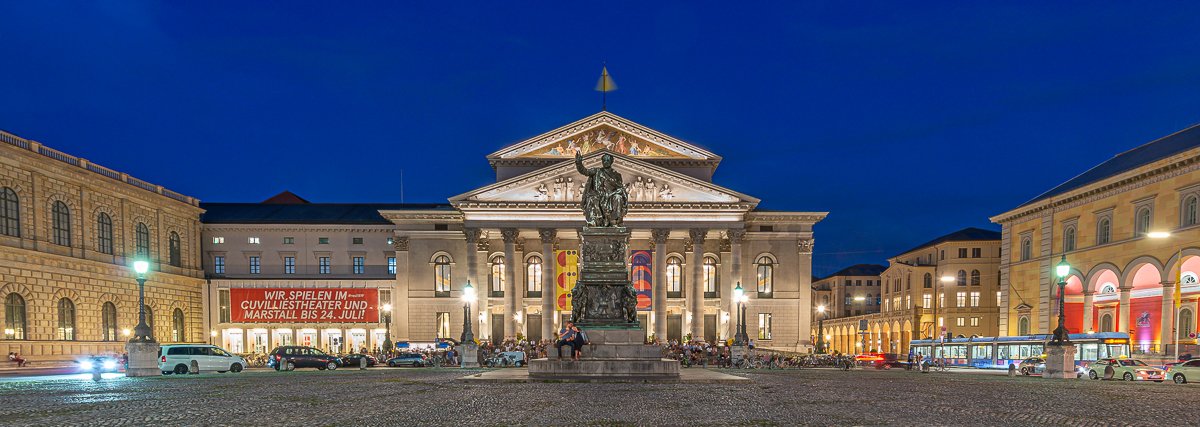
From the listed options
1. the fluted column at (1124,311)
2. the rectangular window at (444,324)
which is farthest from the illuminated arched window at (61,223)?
the fluted column at (1124,311)

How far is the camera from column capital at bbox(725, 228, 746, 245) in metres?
54.1

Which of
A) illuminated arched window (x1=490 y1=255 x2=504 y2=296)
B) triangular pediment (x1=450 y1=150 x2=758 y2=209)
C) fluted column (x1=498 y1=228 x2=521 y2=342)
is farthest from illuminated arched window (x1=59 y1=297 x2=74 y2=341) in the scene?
illuminated arched window (x1=490 y1=255 x2=504 y2=296)

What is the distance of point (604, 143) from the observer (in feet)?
192

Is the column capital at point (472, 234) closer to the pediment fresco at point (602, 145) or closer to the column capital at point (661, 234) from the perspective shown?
the pediment fresco at point (602, 145)

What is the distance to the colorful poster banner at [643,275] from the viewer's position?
5425cm

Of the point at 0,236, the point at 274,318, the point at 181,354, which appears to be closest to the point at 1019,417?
the point at 181,354

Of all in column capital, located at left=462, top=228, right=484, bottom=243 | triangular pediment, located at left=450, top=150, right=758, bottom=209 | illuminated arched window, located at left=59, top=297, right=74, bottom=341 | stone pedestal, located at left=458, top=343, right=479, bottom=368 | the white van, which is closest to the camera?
the white van

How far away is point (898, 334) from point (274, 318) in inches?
2838

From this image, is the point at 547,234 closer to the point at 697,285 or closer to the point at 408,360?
the point at 697,285

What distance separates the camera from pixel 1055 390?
18594mm

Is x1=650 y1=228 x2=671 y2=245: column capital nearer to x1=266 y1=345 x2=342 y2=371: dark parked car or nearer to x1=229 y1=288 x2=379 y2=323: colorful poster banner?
x1=229 y1=288 x2=379 y2=323: colorful poster banner

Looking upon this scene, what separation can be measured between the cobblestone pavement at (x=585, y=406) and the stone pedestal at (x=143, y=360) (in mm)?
7881

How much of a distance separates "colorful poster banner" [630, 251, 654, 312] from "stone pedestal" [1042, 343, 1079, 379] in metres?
30.6

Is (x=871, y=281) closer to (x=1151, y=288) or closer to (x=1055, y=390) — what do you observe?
(x=1151, y=288)
